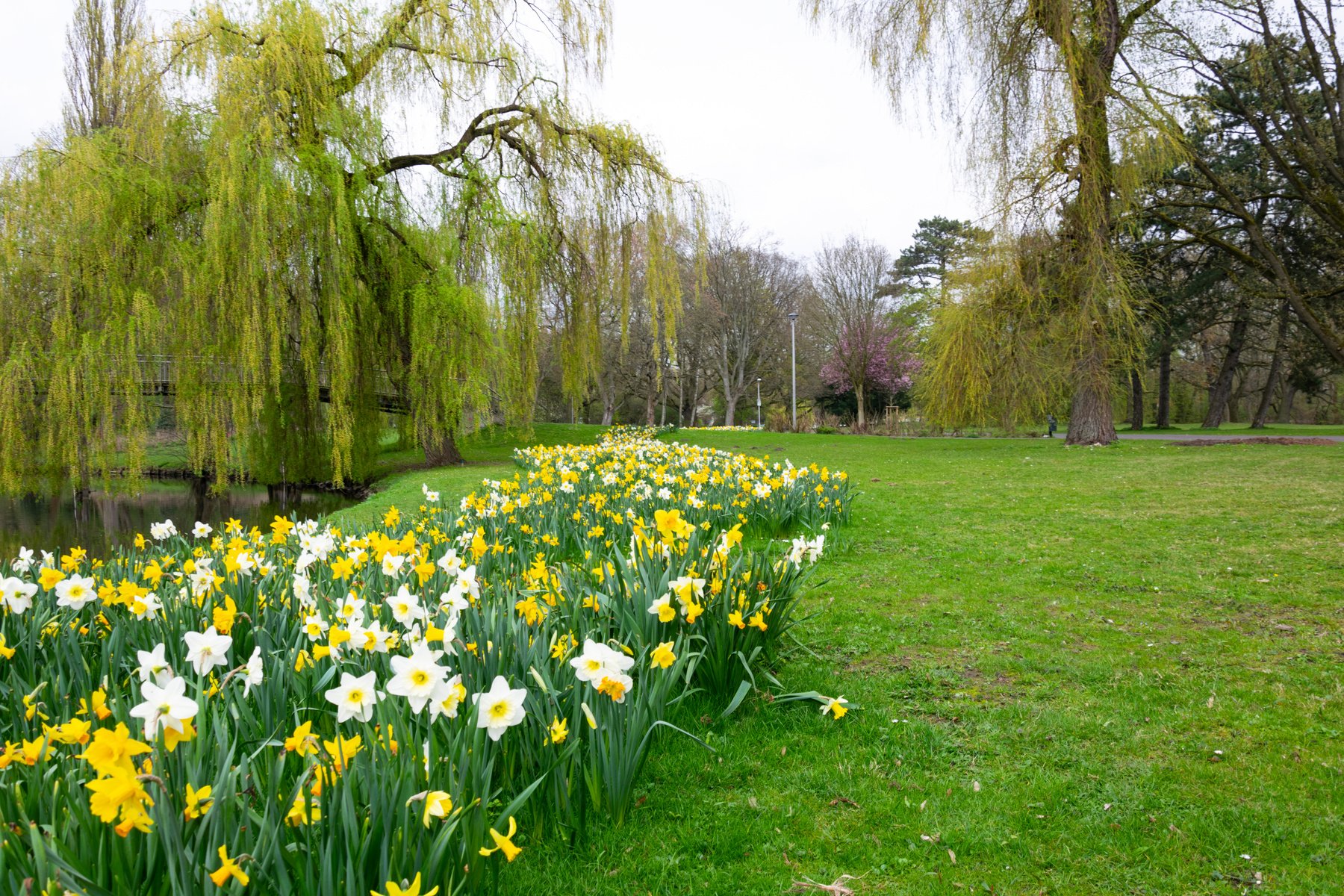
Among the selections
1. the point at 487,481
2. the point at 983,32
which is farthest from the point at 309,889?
the point at 983,32

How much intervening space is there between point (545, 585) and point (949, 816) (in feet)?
5.49

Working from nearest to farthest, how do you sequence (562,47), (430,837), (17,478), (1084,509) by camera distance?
(430,837), (1084,509), (17,478), (562,47)

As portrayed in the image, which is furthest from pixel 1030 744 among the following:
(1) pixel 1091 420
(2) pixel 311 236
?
(1) pixel 1091 420

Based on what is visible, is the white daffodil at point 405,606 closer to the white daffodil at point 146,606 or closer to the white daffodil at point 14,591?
the white daffodil at point 146,606

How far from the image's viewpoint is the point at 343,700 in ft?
5.06

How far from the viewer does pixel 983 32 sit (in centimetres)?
1286

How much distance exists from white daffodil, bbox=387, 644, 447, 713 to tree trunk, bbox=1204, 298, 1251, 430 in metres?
24.9

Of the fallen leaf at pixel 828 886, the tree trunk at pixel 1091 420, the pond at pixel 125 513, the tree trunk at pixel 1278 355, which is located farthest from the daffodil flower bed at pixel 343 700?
the tree trunk at pixel 1278 355

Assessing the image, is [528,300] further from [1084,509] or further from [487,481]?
[1084,509]

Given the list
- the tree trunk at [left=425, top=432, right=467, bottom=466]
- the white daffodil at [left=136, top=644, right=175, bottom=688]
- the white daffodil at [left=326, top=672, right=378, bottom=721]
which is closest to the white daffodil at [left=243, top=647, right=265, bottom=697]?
the white daffodil at [left=136, top=644, right=175, bottom=688]

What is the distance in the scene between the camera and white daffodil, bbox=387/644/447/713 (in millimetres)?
1579

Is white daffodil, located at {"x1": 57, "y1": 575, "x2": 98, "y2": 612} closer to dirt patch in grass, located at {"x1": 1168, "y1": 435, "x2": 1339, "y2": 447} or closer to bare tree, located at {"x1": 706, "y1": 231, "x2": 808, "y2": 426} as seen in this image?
dirt patch in grass, located at {"x1": 1168, "y1": 435, "x2": 1339, "y2": 447}

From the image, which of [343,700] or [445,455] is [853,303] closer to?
[445,455]

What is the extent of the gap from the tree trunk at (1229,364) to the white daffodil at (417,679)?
Result: 24.9 meters
